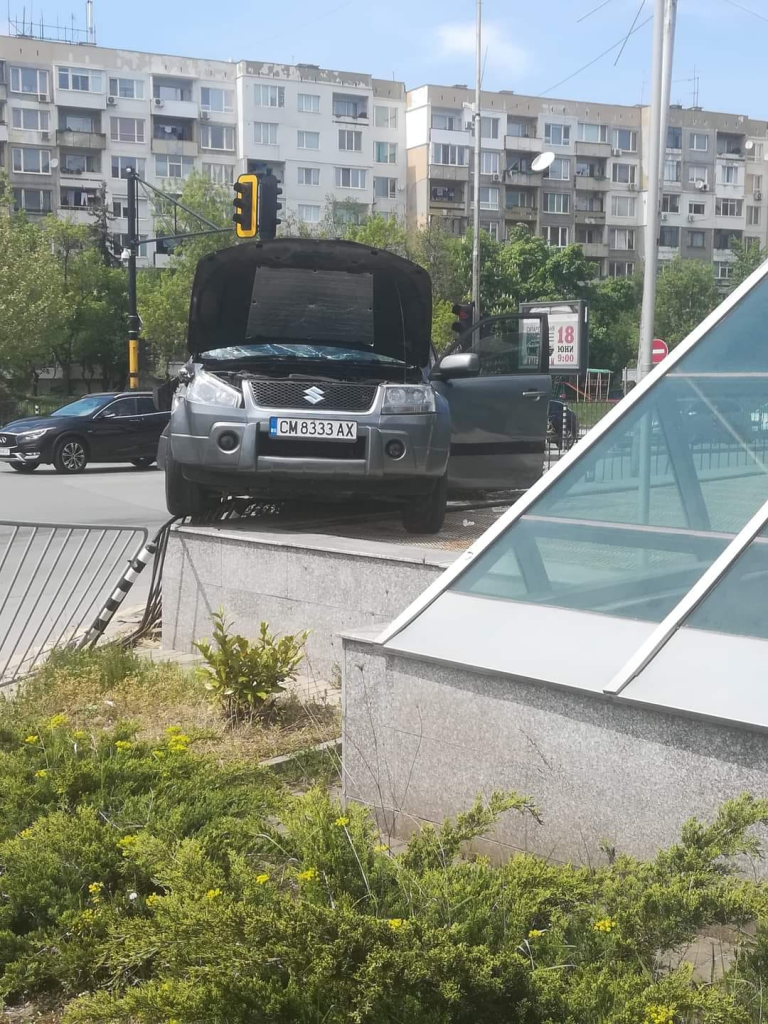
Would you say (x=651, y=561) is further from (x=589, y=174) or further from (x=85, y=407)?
(x=589, y=174)

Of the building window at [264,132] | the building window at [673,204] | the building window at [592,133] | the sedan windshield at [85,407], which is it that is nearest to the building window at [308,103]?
the building window at [264,132]

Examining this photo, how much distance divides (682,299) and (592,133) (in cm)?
1881

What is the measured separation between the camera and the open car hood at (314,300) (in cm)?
906

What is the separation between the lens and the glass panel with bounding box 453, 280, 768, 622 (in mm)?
4527

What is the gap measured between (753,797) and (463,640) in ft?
4.06

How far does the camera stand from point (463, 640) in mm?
4500

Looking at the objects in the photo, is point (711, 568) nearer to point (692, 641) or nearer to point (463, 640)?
point (692, 641)

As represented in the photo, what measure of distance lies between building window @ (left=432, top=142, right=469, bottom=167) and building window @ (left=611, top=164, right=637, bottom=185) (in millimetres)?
14077

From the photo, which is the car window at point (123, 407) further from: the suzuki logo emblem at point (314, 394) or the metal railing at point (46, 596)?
the suzuki logo emblem at point (314, 394)

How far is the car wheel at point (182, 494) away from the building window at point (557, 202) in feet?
296

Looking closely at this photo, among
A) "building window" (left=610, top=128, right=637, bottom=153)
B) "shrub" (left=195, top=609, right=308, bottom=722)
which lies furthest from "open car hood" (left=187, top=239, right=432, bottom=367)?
"building window" (left=610, top=128, right=637, bottom=153)

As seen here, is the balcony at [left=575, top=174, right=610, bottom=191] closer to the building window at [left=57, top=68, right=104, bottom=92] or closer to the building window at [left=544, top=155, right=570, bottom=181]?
the building window at [left=544, top=155, right=570, bottom=181]

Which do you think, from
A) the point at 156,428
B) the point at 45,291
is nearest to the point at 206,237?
the point at 45,291

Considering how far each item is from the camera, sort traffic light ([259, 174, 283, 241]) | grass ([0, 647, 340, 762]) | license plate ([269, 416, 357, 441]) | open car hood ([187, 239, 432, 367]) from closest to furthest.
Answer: grass ([0, 647, 340, 762]) < license plate ([269, 416, 357, 441]) < open car hood ([187, 239, 432, 367]) < traffic light ([259, 174, 283, 241])
